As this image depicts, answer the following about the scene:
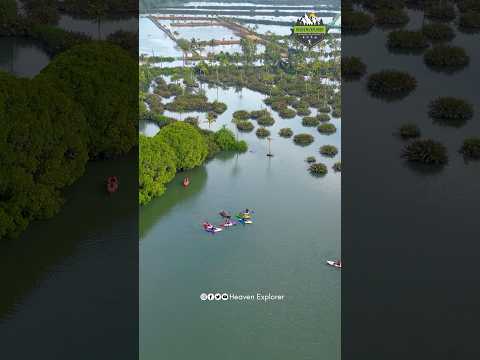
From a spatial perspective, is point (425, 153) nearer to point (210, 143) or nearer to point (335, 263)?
point (210, 143)

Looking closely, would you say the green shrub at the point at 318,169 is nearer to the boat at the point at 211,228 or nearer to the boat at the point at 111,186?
the boat at the point at 211,228

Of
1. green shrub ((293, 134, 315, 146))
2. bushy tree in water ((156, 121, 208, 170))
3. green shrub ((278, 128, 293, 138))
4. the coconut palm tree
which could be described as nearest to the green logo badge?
green shrub ((293, 134, 315, 146))

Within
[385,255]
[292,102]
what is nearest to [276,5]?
[292,102]

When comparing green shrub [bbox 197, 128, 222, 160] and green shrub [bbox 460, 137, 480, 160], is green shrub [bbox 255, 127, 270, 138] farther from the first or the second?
green shrub [bbox 460, 137, 480, 160]

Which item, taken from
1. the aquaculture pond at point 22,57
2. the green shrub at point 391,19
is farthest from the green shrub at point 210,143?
the green shrub at point 391,19

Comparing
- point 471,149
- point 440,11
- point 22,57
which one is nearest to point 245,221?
point 471,149

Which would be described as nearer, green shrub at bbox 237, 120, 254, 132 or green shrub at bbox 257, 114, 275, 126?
green shrub at bbox 257, 114, 275, 126
